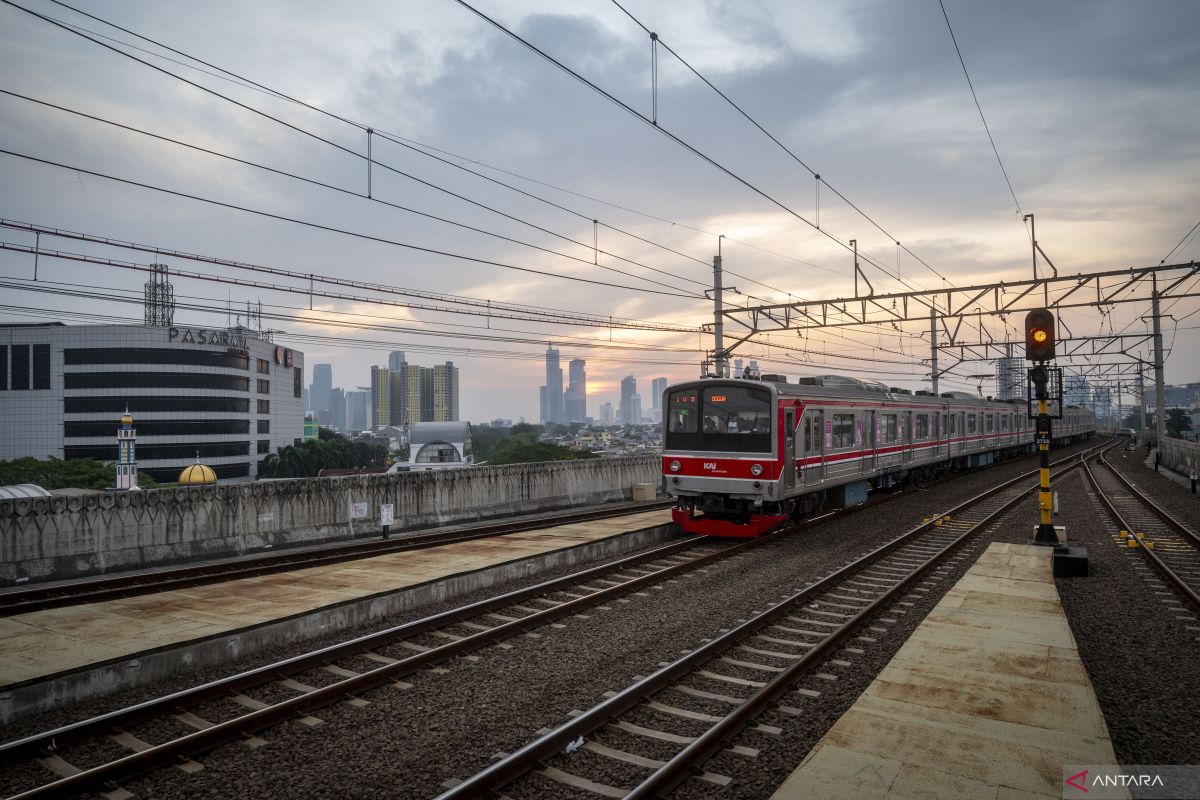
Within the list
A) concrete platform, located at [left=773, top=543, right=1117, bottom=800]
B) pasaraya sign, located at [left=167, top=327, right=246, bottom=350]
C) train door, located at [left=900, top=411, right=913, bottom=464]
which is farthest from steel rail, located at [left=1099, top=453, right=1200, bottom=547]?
pasaraya sign, located at [left=167, top=327, right=246, bottom=350]

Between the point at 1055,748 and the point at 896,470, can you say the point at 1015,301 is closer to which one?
the point at 896,470

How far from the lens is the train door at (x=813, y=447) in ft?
49.9

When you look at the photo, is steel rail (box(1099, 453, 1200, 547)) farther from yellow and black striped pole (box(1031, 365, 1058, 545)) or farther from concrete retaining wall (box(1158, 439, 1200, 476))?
yellow and black striped pole (box(1031, 365, 1058, 545))

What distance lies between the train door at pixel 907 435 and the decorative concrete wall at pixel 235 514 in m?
10.8

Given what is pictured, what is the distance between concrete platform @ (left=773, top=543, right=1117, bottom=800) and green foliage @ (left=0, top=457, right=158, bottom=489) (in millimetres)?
79110

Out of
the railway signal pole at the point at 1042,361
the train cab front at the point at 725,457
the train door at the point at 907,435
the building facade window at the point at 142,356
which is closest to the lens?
the railway signal pole at the point at 1042,361

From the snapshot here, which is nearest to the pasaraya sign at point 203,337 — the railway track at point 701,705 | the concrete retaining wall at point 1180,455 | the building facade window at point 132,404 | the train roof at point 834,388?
the building facade window at point 132,404

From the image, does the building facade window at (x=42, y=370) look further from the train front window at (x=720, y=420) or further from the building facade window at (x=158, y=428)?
the train front window at (x=720, y=420)

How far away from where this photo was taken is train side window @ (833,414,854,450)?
16750 mm

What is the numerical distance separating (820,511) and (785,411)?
4.72 meters

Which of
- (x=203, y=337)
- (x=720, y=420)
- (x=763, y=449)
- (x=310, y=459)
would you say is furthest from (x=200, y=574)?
(x=310, y=459)

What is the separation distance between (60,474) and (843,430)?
79047 mm

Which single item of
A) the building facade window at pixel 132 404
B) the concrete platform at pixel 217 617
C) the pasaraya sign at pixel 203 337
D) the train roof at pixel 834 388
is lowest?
the concrete platform at pixel 217 617

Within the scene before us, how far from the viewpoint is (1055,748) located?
507cm
